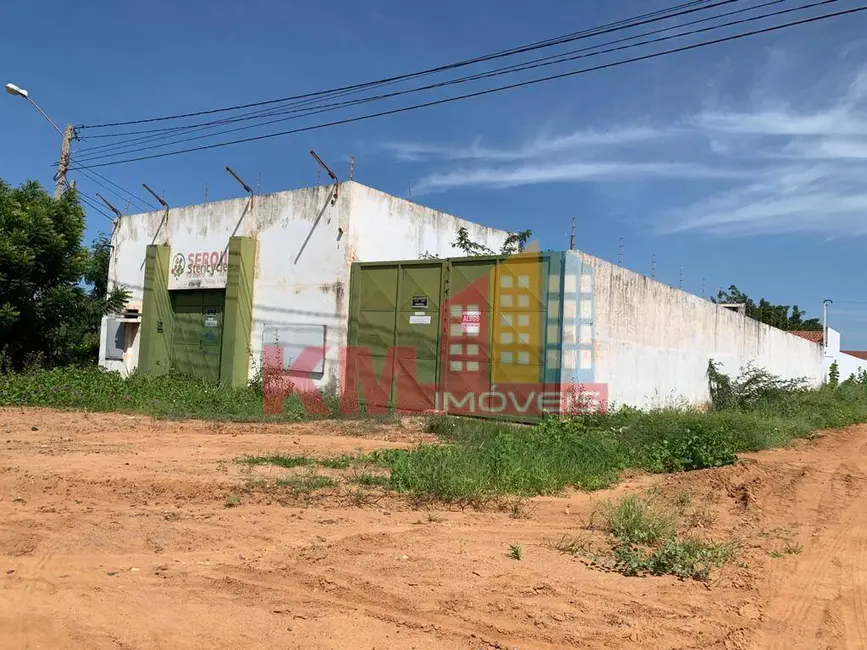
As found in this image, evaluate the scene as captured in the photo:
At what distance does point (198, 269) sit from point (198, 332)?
1.68m

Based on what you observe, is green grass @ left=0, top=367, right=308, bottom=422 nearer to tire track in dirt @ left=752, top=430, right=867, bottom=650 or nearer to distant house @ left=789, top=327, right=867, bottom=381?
tire track in dirt @ left=752, top=430, right=867, bottom=650

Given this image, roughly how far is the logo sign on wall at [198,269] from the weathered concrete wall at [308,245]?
0.03m

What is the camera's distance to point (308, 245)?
14047 millimetres

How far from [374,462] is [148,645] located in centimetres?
464

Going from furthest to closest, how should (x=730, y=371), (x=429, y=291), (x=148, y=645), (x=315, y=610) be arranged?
(x=730, y=371) < (x=429, y=291) < (x=315, y=610) < (x=148, y=645)

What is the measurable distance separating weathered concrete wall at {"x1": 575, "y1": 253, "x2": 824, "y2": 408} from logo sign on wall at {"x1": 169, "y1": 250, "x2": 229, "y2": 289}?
9.25m

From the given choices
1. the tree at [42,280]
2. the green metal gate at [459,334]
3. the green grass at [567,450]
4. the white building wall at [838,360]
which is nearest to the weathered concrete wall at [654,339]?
the green metal gate at [459,334]

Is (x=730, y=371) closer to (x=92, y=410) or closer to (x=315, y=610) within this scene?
(x=92, y=410)

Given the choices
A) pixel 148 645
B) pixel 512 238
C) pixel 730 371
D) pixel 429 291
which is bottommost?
pixel 148 645

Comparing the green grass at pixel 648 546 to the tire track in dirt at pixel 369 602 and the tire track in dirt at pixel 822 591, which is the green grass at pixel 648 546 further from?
the tire track in dirt at pixel 369 602

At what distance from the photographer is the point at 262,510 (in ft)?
17.9

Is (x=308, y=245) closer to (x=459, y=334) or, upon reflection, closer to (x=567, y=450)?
(x=459, y=334)

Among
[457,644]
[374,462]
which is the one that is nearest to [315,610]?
[457,644]

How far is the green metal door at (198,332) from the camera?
1592cm
